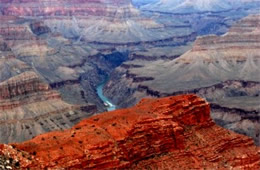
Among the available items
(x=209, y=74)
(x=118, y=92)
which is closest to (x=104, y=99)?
(x=118, y=92)

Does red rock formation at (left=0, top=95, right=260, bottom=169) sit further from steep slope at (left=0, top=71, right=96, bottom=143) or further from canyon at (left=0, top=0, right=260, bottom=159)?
steep slope at (left=0, top=71, right=96, bottom=143)

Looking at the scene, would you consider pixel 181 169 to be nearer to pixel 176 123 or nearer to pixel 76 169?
pixel 176 123

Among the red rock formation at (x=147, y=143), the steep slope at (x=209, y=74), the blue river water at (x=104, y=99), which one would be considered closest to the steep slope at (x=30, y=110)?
the blue river water at (x=104, y=99)

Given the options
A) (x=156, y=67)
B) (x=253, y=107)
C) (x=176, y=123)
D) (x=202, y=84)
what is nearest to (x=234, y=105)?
(x=253, y=107)

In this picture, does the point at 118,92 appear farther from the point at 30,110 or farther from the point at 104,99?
the point at 30,110

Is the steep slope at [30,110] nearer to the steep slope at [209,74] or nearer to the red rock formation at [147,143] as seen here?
the steep slope at [209,74]

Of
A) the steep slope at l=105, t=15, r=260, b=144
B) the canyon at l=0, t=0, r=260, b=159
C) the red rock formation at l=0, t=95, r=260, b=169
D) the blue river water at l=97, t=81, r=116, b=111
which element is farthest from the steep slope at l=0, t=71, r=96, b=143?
the red rock formation at l=0, t=95, r=260, b=169
